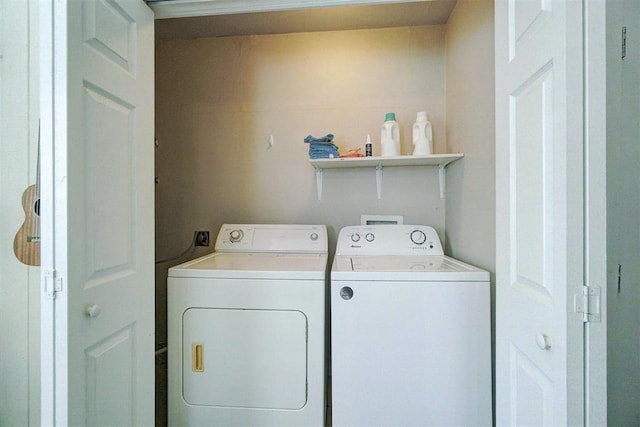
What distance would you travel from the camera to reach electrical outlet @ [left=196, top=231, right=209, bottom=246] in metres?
2.23

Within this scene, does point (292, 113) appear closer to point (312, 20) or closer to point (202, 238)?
point (312, 20)

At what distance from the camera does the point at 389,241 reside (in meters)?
1.84

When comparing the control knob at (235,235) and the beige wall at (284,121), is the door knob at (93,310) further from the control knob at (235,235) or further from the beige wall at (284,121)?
the beige wall at (284,121)

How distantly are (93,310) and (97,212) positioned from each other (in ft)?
0.96

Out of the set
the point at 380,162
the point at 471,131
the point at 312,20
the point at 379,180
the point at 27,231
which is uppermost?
the point at 312,20

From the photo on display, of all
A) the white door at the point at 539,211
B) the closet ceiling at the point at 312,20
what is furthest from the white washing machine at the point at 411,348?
the closet ceiling at the point at 312,20

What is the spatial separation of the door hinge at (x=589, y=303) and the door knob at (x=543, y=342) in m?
0.11

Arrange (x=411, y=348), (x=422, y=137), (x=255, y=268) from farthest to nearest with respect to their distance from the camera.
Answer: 1. (x=422, y=137)
2. (x=255, y=268)
3. (x=411, y=348)

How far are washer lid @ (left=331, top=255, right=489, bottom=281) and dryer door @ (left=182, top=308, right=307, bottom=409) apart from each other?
0.31 metres

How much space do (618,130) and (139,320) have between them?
1.61 meters

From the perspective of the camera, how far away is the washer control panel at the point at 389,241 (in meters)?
1.81

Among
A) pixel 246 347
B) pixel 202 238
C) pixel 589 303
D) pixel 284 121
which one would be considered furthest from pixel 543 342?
pixel 202 238

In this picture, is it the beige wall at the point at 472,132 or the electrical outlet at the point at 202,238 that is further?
the electrical outlet at the point at 202,238

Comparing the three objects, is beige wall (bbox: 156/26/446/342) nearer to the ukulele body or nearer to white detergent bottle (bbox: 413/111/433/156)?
white detergent bottle (bbox: 413/111/433/156)
